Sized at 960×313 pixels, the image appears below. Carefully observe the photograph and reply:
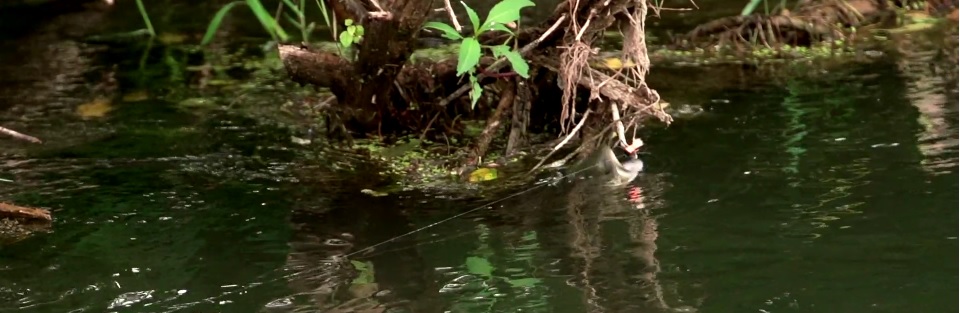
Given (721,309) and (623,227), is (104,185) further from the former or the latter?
(721,309)

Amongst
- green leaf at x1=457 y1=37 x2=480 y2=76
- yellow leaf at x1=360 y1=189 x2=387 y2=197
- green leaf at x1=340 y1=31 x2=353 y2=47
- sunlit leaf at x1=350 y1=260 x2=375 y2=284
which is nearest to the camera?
sunlit leaf at x1=350 y1=260 x2=375 y2=284

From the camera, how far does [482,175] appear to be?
360 cm

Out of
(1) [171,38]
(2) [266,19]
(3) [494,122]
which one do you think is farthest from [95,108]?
(3) [494,122]

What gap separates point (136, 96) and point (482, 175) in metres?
1.97

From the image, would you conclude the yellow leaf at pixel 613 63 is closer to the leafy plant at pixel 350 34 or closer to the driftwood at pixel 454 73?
the driftwood at pixel 454 73

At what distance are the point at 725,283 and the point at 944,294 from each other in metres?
0.47

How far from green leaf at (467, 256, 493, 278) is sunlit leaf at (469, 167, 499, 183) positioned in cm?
69

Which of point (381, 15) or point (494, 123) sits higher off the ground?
point (381, 15)

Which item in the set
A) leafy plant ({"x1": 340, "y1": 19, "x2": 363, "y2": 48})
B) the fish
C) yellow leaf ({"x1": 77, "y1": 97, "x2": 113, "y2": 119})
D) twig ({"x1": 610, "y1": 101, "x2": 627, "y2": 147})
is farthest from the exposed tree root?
yellow leaf ({"x1": 77, "y1": 97, "x2": 113, "y2": 119})

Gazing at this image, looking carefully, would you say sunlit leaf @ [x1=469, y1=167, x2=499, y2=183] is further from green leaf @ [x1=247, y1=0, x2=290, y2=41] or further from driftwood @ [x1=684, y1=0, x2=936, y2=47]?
driftwood @ [x1=684, y1=0, x2=936, y2=47]

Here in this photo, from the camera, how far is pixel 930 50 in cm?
527

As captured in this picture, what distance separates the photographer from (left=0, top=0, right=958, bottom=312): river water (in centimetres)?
264

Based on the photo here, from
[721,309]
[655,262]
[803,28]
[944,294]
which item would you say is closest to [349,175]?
[655,262]

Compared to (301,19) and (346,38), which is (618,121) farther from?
(301,19)
